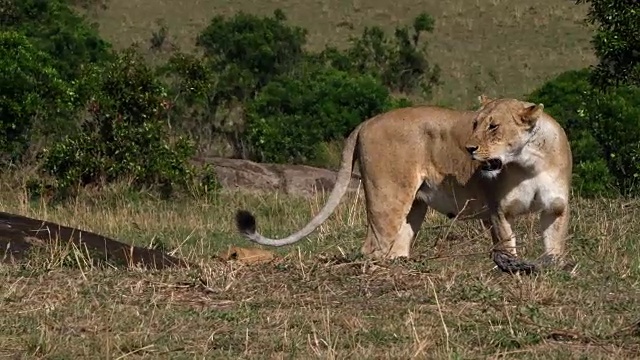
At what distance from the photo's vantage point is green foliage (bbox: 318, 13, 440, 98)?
986 inches

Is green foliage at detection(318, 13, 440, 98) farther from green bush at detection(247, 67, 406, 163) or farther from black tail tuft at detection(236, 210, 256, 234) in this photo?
black tail tuft at detection(236, 210, 256, 234)

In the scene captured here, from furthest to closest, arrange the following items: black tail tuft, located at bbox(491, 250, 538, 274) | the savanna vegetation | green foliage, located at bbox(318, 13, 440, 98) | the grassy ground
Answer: green foliage, located at bbox(318, 13, 440, 98) < black tail tuft, located at bbox(491, 250, 538, 274) < the savanna vegetation < the grassy ground

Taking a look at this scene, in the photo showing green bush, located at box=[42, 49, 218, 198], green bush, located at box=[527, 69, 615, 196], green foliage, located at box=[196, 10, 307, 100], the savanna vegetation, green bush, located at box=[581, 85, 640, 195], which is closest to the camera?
the savanna vegetation

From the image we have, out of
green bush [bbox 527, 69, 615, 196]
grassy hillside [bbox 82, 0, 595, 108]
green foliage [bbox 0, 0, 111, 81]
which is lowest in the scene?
grassy hillside [bbox 82, 0, 595, 108]

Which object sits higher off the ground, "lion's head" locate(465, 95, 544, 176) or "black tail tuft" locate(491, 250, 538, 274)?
"lion's head" locate(465, 95, 544, 176)

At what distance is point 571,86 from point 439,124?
1156 centimetres

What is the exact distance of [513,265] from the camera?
6.02 meters

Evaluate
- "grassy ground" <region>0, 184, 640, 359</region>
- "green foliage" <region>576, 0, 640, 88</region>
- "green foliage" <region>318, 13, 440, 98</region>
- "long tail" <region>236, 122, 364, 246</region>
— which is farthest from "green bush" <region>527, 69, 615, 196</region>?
"green foliage" <region>318, 13, 440, 98</region>

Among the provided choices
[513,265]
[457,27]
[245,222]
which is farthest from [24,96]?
[457,27]

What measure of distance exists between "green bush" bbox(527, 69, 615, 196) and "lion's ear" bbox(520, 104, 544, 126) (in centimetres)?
510

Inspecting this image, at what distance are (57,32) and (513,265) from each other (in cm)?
1618

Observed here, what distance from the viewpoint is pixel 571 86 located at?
18500mm

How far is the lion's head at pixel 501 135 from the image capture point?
6719mm

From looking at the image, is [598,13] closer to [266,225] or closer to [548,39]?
[266,225]
